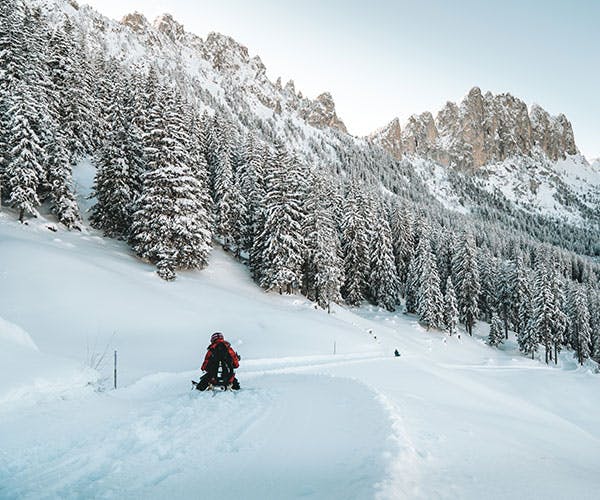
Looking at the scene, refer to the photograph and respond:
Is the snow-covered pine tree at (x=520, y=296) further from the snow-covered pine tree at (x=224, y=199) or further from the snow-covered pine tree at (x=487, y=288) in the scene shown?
the snow-covered pine tree at (x=224, y=199)

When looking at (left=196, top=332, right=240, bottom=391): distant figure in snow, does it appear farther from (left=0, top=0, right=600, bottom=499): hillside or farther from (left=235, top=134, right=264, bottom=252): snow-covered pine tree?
(left=235, top=134, right=264, bottom=252): snow-covered pine tree

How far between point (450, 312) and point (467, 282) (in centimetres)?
865

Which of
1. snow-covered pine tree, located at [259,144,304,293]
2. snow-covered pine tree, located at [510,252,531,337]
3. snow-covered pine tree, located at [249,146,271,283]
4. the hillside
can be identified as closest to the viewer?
the hillside

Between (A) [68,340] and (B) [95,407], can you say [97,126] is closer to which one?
(A) [68,340]

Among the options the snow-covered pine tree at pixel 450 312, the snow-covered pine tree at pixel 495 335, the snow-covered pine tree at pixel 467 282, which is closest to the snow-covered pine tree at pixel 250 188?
the snow-covered pine tree at pixel 450 312

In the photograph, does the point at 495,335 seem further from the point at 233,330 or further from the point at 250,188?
the point at 233,330

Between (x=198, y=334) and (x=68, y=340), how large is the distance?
6.67 metres

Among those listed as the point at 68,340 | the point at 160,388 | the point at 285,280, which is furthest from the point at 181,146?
the point at 160,388

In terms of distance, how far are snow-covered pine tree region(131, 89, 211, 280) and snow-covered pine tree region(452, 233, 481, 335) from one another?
137 feet

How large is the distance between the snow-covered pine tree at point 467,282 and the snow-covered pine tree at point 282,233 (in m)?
31.5

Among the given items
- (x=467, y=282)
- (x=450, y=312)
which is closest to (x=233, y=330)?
(x=450, y=312)

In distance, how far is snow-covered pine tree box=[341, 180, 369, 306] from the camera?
51062mm

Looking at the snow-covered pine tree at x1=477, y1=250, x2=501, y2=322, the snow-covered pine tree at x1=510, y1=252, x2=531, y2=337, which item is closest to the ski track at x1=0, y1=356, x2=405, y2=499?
the snow-covered pine tree at x1=510, y1=252, x2=531, y2=337

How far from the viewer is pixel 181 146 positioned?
32.3 metres
